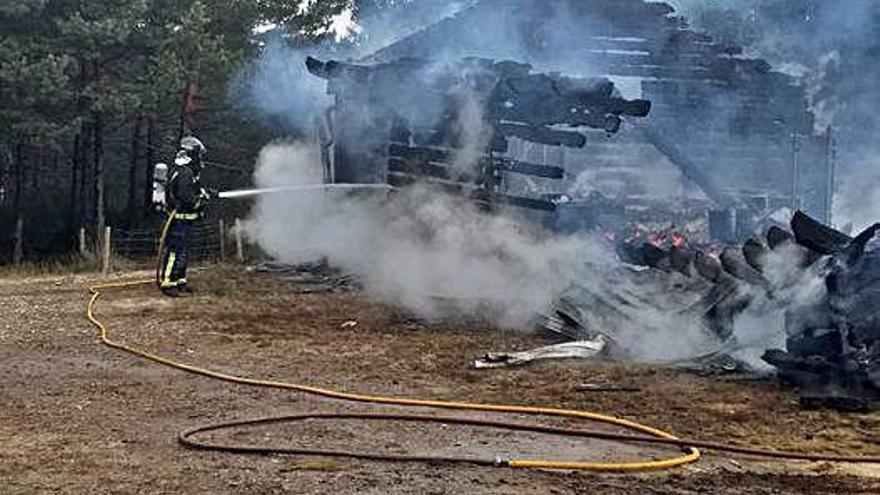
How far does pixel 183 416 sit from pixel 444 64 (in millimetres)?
9268

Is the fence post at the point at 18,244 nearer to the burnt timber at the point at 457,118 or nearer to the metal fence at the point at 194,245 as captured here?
the metal fence at the point at 194,245

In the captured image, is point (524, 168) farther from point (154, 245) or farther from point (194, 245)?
point (154, 245)

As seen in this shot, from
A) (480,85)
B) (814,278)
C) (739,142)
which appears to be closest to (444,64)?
(480,85)

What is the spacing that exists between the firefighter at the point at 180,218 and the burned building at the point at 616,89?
125 inches

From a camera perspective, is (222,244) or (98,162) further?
(98,162)

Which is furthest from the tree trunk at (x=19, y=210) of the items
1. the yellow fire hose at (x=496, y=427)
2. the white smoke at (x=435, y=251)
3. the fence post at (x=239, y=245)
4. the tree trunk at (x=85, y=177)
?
the yellow fire hose at (x=496, y=427)

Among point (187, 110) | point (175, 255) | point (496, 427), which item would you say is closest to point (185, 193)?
point (175, 255)

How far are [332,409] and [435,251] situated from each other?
724cm

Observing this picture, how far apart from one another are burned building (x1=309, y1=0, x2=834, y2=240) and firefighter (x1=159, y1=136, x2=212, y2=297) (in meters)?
Result: 3.17

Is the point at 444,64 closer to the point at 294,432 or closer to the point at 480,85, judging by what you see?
the point at 480,85

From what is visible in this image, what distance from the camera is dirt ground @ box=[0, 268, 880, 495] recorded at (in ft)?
18.7

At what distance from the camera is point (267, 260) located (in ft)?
66.4

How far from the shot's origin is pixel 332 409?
757 centimetres

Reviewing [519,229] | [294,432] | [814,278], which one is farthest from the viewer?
[519,229]
